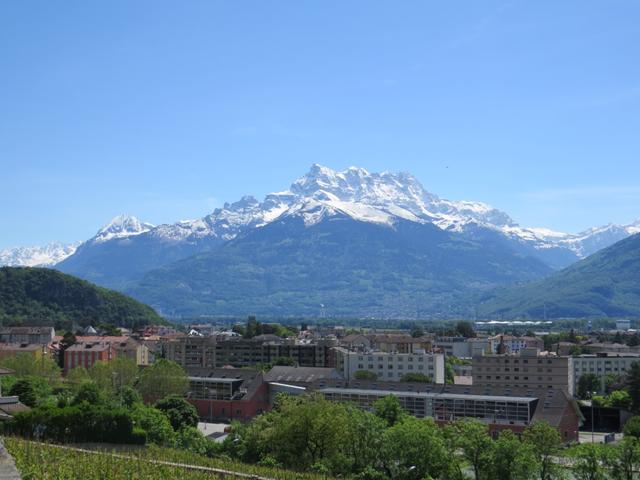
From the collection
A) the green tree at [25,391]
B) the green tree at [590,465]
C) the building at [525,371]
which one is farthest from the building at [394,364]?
the green tree at [590,465]

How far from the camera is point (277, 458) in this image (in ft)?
122

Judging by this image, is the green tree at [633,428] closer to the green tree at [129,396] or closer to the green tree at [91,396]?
the green tree at [91,396]

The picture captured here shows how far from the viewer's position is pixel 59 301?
165000 millimetres

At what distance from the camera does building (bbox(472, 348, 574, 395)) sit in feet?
249

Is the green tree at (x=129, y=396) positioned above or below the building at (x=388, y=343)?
below

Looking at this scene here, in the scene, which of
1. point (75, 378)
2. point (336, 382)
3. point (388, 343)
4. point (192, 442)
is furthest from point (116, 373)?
point (388, 343)

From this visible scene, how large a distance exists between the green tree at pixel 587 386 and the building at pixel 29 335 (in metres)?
68.3

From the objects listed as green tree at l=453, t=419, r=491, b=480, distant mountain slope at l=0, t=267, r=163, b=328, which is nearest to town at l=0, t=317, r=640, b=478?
green tree at l=453, t=419, r=491, b=480

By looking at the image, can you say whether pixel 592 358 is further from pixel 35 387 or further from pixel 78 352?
pixel 35 387

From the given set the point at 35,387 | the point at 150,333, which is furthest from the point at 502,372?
the point at 150,333

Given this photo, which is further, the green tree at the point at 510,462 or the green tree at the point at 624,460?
the green tree at the point at 624,460

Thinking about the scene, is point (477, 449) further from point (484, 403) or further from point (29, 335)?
point (29, 335)

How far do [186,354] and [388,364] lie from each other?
103ft

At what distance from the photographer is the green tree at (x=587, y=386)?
86.8 m
